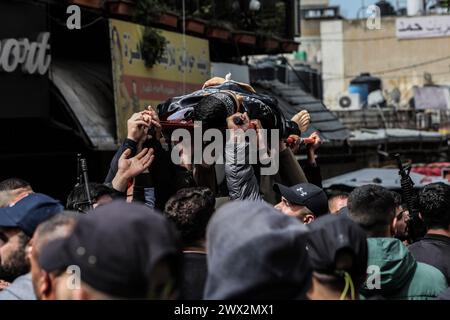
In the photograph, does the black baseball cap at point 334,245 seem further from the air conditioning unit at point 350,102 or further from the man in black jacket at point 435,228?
the air conditioning unit at point 350,102

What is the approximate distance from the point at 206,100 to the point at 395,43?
3925 centimetres

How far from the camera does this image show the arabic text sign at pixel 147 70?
32.7 ft

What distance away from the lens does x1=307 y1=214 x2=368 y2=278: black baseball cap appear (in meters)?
2.79

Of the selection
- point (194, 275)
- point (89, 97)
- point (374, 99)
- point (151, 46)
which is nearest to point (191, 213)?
point (194, 275)

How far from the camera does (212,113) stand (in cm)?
436

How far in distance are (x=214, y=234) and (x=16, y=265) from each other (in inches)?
51.3

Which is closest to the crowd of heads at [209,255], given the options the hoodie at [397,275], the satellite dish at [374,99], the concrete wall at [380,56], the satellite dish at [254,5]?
the hoodie at [397,275]

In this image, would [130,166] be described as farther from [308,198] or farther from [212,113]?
[308,198]

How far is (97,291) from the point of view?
211cm

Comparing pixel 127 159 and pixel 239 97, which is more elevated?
pixel 239 97

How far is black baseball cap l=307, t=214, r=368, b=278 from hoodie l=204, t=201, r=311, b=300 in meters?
0.39

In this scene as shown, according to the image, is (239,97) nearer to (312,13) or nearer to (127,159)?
(127,159)
